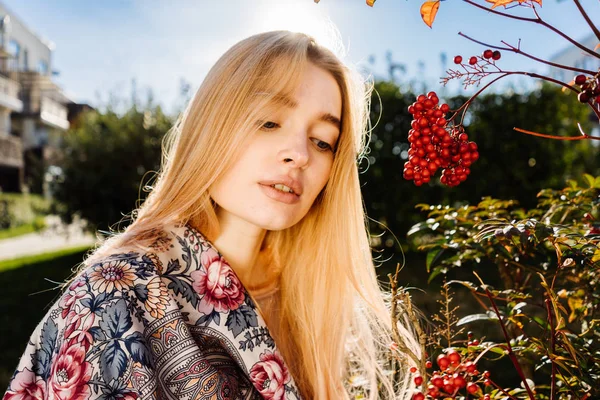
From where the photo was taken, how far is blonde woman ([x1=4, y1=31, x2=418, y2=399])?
1281mm

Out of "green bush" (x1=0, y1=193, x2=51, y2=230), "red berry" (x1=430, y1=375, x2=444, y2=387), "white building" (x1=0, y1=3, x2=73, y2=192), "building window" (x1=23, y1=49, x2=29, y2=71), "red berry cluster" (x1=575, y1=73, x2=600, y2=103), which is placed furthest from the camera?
"building window" (x1=23, y1=49, x2=29, y2=71)

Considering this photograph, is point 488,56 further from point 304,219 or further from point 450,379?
point 304,219

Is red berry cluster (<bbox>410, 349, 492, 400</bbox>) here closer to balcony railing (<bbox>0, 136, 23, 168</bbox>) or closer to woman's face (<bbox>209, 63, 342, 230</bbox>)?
woman's face (<bbox>209, 63, 342, 230</bbox>)

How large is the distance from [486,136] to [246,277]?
24.8 ft

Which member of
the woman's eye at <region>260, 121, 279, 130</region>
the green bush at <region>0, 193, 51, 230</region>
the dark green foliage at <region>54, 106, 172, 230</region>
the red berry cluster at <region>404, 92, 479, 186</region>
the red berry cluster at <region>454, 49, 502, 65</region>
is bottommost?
the green bush at <region>0, 193, 51, 230</region>

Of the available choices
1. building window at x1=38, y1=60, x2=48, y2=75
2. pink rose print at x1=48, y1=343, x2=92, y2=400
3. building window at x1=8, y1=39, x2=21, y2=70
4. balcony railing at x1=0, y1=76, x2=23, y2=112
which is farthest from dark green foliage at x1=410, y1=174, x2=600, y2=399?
building window at x1=38, y1=60, x2=48, y2=75

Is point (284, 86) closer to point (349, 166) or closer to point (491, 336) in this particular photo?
point (349, 166)

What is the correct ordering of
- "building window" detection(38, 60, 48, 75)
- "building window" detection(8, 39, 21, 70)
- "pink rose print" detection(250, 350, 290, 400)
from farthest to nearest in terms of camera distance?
"building window" detection(38, 60, 48, 75) < "building window" detection(8, 39, 21, 70) < "pink rose print" detection(250, 350, 290, 400)

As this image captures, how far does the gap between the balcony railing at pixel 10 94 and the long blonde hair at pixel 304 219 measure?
103 ft

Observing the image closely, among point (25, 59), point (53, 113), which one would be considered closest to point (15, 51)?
point (25, 59)

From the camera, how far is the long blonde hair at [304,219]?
165 cm

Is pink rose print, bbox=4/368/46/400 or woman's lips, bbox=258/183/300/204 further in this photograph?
woman's lips, bbox=258/183/300/204

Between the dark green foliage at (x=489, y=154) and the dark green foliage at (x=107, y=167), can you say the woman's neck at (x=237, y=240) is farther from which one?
the dark green foliage at (x=107, y=167)

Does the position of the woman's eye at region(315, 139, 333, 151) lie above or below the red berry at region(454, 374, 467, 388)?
above
